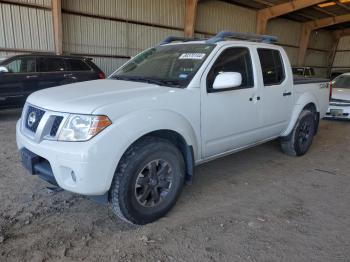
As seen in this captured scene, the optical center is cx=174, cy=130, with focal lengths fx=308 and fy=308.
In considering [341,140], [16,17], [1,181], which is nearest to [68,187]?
[1,181]

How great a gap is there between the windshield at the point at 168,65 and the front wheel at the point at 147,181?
742 millimetres

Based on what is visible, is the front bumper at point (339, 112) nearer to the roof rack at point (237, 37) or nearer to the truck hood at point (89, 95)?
the roof rack at point (237, 37)

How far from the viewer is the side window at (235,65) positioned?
11.0ft

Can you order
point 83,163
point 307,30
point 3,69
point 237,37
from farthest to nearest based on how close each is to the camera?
point 307,30 < point 3,69 < point 237,37 < point 83,163

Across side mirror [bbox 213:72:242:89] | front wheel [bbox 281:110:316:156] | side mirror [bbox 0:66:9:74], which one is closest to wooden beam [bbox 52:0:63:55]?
side mirror [bbox 0:66:9:74]

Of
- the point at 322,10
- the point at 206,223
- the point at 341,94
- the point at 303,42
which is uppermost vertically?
the point at 322,10

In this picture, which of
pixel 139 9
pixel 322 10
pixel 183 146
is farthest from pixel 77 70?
pixel 322 10

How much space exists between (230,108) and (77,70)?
6.78 metres

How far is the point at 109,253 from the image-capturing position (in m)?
2.50

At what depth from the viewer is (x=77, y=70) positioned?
9.11m

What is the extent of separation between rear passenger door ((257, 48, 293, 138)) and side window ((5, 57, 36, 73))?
21.5 feet

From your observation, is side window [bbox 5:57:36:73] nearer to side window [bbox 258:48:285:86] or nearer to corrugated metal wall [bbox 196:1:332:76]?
side window [bbox 258:48:285:86]

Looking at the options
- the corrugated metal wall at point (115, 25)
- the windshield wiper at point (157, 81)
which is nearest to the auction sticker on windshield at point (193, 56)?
the windshield wiper at point (157, 81)

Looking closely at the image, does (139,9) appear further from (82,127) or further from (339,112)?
(82,127)
